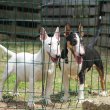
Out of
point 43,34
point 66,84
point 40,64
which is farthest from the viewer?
point 66,84

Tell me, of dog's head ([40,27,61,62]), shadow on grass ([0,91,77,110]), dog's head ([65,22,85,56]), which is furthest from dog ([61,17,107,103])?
dog's head ([40,27,61,62])

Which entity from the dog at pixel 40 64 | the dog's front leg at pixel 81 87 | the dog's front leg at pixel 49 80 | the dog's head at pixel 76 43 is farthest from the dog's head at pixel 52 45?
the dog's front leg at pixel 81 87

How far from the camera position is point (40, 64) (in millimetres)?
6117

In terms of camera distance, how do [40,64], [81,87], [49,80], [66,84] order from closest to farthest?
[40,64] < [49,80] < [81,87] < [66,84]

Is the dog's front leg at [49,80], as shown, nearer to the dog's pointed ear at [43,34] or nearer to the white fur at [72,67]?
the white fur at [72,67]

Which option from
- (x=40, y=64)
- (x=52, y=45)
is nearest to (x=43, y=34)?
(x=52, y=45)

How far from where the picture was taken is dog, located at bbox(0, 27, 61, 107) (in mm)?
5992

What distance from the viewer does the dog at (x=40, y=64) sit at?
5.99m

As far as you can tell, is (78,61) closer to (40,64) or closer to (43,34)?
(40,64)

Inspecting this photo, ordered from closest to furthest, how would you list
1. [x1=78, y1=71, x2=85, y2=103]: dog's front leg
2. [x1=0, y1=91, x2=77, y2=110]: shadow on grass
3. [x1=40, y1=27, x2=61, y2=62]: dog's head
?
[x1=40, y1=27, x2=61, y2=62]: dog's head, [x1=0, y1=91, x2=77, y2=110]: shadow on grass, [x1=78, y1=71, x2=85, y2=103]: dog's front leg

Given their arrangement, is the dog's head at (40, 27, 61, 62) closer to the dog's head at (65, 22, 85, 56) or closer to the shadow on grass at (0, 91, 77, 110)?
the dog's head at (65, 22, 85, 56)

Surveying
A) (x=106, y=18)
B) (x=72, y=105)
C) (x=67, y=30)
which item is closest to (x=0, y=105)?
(x=72, y=105)

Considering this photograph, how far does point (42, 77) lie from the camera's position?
20.2ft

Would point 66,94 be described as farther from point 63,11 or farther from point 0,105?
point 63,11
